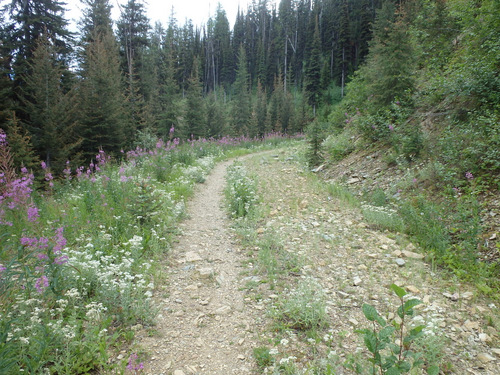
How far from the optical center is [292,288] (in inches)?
140

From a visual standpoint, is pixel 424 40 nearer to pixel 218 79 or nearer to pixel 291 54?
pixel 291 54

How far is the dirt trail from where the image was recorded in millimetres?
2549

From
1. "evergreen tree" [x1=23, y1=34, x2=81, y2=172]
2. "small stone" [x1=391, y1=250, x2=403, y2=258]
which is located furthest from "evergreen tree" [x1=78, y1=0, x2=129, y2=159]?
"small stone" [x1=391, y1=250, x2=403, y2=258]

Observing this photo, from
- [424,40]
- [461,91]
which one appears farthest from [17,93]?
[424,40]

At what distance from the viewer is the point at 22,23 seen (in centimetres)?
1479

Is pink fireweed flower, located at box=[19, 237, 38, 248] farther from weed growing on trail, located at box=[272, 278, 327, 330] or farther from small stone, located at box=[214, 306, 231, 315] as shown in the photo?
weed growing on trail, located at box=[272, 278, 327, 330]

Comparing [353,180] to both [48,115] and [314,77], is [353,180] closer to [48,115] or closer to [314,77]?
[48,115]

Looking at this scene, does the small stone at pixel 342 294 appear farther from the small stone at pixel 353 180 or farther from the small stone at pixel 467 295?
the small stone at pixel 353 180

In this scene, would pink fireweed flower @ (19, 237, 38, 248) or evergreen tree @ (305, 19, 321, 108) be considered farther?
evergreen tree @ (305, 19, 321, 108)

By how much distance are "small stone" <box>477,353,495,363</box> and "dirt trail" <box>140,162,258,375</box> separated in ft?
7.55

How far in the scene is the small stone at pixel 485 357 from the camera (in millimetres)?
2529

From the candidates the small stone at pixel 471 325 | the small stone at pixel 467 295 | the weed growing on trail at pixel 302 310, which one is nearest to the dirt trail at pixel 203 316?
the weed growing on trail at pixel 302 310

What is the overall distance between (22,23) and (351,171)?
65.8 feet

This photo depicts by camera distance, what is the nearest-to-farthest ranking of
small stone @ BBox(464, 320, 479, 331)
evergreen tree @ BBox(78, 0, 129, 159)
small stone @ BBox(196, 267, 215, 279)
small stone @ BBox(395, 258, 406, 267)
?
small stone @ BBox(464, 320, 479, 331)
small stone @ BBox(196, 267, 215, 279)
small stone @ BBox(395, 258, 406, 267)
evergreen tree @ BBox(78, 0, 129, 159)
